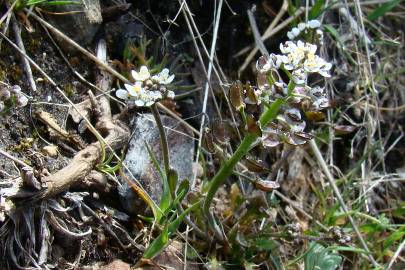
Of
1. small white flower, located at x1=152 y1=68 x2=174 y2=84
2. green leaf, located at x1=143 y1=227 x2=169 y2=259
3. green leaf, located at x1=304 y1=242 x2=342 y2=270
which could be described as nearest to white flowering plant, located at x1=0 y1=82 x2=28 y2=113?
small white flower, located at x1=152 y1=68 x2=174 y2=84

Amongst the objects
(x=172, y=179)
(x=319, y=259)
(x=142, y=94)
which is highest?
(x=142, y=94)

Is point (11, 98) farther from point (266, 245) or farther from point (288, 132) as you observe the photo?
point (266, 245)

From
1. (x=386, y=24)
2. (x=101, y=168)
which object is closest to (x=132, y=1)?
Answer: (x=101, y=168)

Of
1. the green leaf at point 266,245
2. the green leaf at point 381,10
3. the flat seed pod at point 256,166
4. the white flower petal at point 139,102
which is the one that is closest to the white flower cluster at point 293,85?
the flat seed pod at point 256,166

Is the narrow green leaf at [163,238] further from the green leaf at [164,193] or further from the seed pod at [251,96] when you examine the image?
the seed pod at [251,96]

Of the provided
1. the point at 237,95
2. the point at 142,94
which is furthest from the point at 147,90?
the point at 237,95

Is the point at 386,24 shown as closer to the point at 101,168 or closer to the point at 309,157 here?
the point at 309,157
